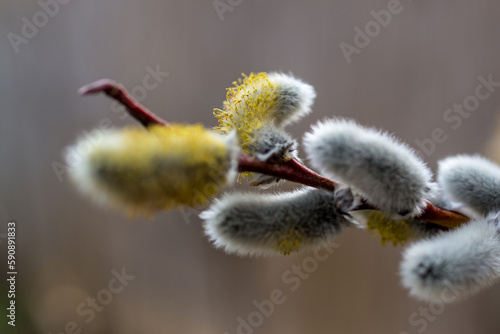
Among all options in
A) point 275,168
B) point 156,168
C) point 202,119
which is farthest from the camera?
point 202,119

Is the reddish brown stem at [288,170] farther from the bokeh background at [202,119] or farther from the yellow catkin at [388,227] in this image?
the bokeh background at [202,119]

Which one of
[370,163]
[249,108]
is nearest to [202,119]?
[249,108]

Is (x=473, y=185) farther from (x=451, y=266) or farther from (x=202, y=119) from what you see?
(x=202, y=119)

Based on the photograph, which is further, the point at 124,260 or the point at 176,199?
the point at 124,260

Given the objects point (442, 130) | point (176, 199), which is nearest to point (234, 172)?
point (176, 199)

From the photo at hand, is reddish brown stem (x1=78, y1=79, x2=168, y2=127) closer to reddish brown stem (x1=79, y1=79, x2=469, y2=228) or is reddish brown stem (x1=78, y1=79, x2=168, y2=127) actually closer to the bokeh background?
reddish brown stem (x1=79, y1=79, x2=469, y2=228)

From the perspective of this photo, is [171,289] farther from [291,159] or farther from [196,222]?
[291,159]
